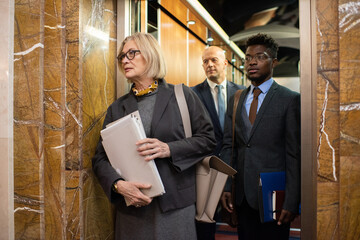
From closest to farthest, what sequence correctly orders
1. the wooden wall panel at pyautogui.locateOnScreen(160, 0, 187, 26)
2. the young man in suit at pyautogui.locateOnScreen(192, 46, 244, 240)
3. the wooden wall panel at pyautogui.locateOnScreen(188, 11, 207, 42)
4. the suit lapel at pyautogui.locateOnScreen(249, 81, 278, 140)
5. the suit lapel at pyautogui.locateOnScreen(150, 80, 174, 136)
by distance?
the suit lapel at pyautogui.locateOnScreen(150, 80, 174, 136), the suit lapel at pyautogui.locateOnScreen(249, 81, 278, 140), the young man in suit at pyautogui.locateOnScreen(192, 46, 244, 240), the wooden wall panel at pyautogui.locateOnScreen(160, 0, 187, 26), the wooden wall panel at pyautogui.locateOnScreen(188, 11, 207, 42)

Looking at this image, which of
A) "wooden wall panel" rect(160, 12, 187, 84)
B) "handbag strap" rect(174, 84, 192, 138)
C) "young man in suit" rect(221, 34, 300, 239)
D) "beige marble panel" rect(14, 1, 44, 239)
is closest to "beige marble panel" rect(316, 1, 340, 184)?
"young man in suit" rect(221, 34, 300, 239)

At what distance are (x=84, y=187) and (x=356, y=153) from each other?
5.65 feet

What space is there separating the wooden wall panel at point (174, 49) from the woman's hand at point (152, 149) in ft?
4.67

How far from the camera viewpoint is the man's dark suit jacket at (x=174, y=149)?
1867 millimetres

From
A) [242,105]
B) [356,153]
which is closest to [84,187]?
[242,105]

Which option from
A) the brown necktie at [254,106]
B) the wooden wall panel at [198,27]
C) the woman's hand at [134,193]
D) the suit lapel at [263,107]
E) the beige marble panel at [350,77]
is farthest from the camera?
the wooden wall panel at [198,27]

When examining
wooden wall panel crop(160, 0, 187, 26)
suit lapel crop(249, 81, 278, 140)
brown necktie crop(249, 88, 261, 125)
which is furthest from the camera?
wooden wall panel crop(160, 0, 187, 26)

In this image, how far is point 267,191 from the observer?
2008 millimetres

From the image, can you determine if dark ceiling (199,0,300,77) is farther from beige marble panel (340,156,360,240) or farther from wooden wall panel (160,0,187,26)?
beige marble panel (340,156,360,240)

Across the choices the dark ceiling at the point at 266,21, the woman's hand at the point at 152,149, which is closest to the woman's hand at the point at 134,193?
the woman's hand at the point at 152,149

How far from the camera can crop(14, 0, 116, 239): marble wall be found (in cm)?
219

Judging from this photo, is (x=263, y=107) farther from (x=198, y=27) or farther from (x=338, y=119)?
(x=198, y=27)

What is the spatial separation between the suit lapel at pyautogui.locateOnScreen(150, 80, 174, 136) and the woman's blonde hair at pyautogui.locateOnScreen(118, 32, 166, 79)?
0.32ft

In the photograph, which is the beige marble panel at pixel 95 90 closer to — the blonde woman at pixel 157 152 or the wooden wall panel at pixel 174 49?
the blonde woman at pixel 157 152
